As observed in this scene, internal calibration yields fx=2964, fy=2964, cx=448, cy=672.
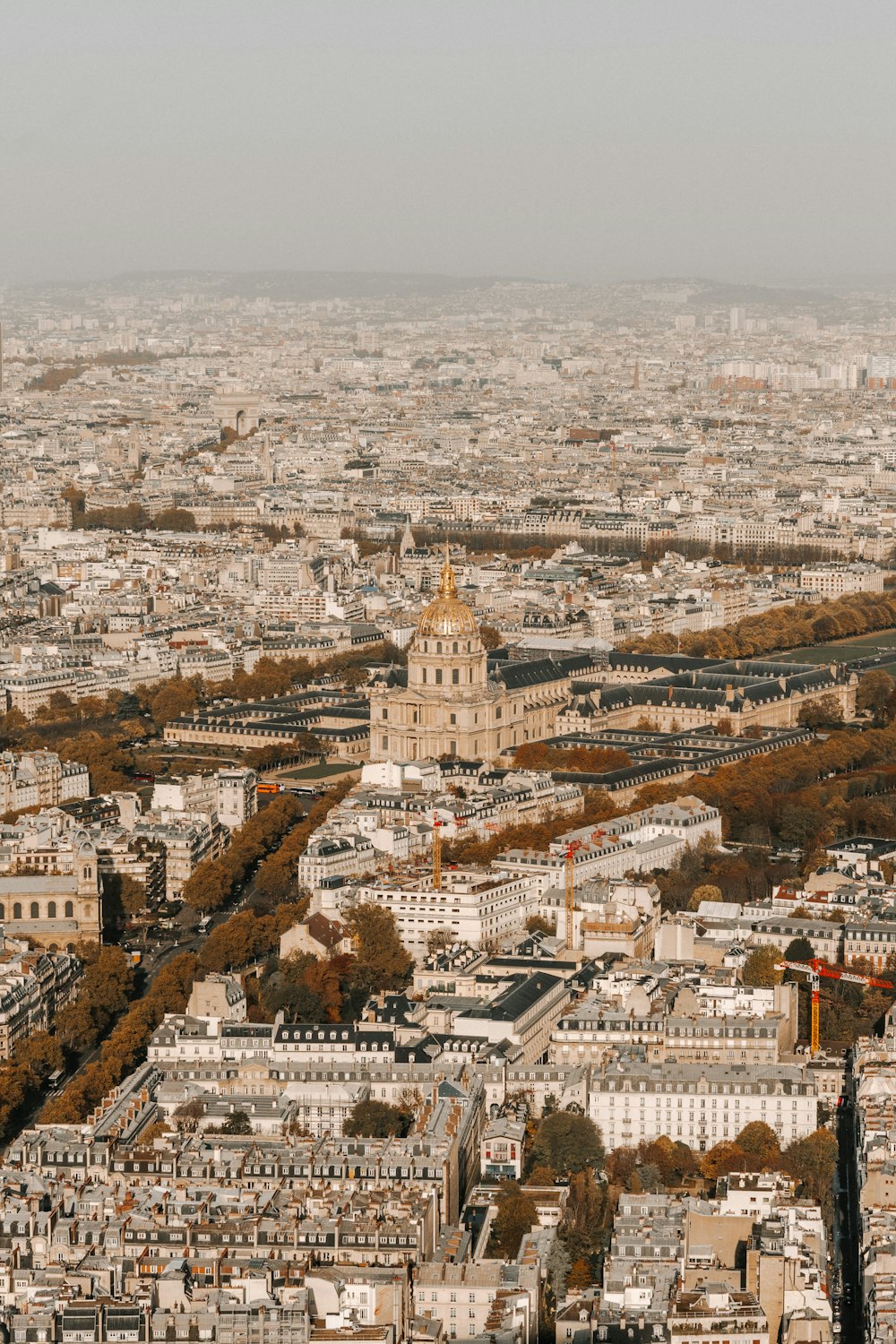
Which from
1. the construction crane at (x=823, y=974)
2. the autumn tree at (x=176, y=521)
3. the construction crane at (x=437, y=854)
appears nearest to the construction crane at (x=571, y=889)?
the construction crane at (x=437, y=854)

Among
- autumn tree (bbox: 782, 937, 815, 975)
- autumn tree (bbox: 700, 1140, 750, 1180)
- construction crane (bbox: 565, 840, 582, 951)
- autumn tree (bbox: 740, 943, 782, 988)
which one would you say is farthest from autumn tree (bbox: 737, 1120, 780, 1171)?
construction crane (bbox: 565, 840, 582, 951)

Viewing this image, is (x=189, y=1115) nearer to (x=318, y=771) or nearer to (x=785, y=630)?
(x=318, y=771)

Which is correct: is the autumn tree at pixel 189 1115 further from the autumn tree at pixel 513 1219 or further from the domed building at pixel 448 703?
the domed building at pixel 448 703

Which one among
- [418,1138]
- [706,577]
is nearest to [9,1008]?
[418,1138]

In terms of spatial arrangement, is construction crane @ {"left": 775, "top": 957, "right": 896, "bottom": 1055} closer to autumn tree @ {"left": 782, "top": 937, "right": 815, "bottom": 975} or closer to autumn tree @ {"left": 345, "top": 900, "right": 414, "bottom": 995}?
autumn tree @ {"left": 782, "top": 937, "right": 815, "bottom": 975}

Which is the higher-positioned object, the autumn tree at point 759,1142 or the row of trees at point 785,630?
the autumn tree at point 759,1142

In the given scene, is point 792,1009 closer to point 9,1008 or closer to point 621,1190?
point 621,1190

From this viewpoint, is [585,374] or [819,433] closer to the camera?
[819,433]
